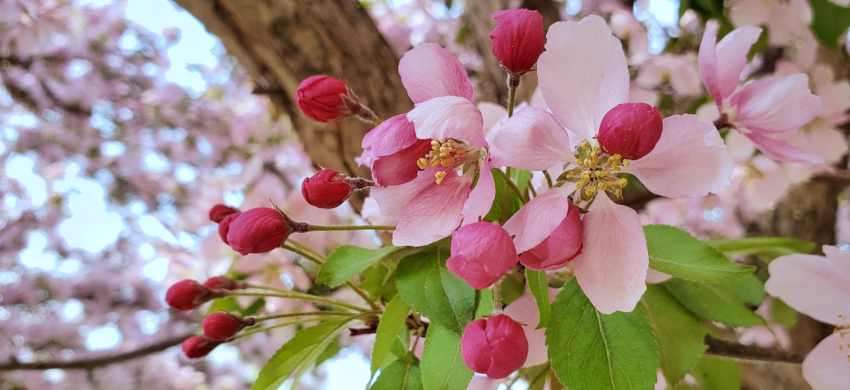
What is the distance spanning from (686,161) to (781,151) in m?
0.18

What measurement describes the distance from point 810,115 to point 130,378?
3493 mm

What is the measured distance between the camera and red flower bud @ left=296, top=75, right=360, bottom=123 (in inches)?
16.5

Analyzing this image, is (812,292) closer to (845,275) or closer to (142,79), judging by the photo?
(845,275)

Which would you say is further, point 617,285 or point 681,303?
point 681,303

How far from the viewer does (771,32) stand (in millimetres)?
1073

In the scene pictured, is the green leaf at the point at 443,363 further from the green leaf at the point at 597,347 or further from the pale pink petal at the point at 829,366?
the pale pink petal at the point at 829,366

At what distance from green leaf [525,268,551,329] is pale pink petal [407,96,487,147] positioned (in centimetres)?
14

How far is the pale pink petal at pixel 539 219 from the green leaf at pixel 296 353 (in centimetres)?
25

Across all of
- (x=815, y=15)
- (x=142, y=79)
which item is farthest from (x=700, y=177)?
(x=142, y=79)

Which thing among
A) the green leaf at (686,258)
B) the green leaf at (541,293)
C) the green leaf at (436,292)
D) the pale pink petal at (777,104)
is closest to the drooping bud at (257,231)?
the green leaf at (436,292)

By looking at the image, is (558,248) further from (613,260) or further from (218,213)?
(218,213)

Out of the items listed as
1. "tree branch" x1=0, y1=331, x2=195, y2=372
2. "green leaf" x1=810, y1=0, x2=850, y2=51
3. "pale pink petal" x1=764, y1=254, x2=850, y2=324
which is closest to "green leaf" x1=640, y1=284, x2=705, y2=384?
"pale pink petal" x1=764, y1=254, x2=850, y2=324

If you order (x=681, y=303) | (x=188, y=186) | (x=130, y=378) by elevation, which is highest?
(x=681, y=303)

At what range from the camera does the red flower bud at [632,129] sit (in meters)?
0.31
